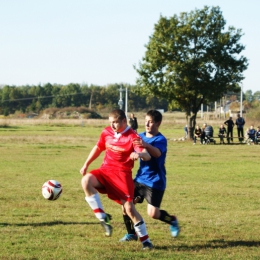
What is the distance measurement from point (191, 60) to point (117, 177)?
38.1 metres

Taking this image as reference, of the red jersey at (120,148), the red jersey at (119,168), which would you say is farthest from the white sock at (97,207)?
the red jersey at (120,148)

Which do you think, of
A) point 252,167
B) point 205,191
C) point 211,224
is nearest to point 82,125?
point 252,167

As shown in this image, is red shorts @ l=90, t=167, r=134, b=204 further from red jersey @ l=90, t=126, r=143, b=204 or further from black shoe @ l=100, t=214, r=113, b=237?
black shoe @ l=100, t=214, r=113, b=237

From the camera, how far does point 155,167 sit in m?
8.53

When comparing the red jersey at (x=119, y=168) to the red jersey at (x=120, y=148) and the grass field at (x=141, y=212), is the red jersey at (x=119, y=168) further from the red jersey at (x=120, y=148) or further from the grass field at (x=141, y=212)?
the grass field at (x=141, y=212)

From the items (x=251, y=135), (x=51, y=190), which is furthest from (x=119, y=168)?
(x=251, y=135)

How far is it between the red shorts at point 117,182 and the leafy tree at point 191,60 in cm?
3684

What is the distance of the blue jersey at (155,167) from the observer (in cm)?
841

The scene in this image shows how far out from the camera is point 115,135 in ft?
Answer: 27.3

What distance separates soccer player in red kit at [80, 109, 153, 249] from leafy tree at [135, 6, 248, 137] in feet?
121

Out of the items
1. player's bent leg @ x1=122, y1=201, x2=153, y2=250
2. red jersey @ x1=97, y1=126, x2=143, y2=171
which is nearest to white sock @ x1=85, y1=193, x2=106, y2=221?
player's bent leg @ x1=122, y1=201, x2=153, y2=250

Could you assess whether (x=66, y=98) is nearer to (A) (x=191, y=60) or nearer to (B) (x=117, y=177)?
(A) (x=191, y=60)

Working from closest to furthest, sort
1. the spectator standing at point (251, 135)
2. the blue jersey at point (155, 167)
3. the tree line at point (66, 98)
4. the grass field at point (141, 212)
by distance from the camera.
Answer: the grass field at point (141, 212), the blue jersey at point (155, 167), the spectator standing at point (251, 135), the tree line at point (66, 98)

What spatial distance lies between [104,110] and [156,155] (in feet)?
426
